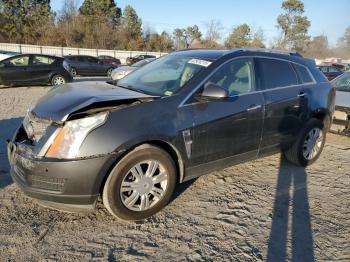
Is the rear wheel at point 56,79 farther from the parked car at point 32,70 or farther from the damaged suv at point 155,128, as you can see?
the damaged suv at point 155,128

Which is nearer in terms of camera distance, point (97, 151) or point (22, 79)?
point (97, 151)

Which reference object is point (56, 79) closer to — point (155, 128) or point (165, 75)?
point (165, 75)

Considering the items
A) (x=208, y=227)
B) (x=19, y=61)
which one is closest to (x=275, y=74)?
(x=208, y=227)

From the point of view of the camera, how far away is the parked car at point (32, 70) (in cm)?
1320

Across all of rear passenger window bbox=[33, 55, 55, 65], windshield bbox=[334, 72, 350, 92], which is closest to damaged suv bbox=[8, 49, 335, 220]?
windshield bbox=[334, 72, 350, 92]

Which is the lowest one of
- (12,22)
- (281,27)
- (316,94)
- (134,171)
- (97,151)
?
(134,171)

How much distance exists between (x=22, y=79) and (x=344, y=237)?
13221 millimetres

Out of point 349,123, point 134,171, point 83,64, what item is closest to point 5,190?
point 134,171

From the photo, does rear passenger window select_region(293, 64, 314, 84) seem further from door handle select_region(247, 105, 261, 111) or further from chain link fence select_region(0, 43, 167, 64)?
chain link fence select_region(0, 43, 167, 64)

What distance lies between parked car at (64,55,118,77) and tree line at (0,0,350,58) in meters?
28.9

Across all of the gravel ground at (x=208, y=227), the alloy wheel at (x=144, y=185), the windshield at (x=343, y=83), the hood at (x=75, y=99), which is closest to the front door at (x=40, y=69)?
the gravel ground at (x=208, y=227)

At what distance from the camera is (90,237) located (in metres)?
3.12

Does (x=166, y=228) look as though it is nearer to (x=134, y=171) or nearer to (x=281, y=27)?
(x=134, y=171)

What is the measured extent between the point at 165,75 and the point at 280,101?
1.58 m
